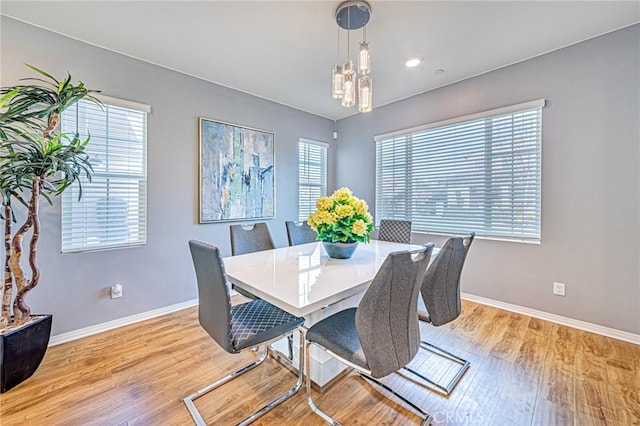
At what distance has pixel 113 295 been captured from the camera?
2.57 m

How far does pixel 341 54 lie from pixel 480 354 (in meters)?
2.92

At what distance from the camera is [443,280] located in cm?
170

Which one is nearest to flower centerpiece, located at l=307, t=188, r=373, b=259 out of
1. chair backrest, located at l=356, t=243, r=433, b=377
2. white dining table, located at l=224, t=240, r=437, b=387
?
white dining table, located at l=224, t=240, r=437, b=387

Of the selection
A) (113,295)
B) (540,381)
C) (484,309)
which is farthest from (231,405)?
(484,309)

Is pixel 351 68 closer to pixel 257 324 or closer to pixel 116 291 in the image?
pixel 257 324

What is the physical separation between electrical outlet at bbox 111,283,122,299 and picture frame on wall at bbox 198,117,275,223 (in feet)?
3.28

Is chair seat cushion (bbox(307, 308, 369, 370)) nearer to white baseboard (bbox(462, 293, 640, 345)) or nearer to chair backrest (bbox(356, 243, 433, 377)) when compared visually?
chair backrest (bbox(356, 243, 433, 377))

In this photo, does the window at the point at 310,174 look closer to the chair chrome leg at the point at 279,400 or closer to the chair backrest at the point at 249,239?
the chair backrest at the point at 249,239

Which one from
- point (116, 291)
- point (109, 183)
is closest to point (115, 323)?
point (116, 291)

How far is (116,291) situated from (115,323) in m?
0.31

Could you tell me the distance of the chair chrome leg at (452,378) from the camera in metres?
1.72

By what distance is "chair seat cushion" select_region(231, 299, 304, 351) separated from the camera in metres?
1.42

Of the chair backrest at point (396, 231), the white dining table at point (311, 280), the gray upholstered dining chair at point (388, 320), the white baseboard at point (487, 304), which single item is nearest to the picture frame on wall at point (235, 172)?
the white baseboard at point (487, 304)

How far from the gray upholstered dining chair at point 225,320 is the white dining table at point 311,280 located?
0.16 metres
